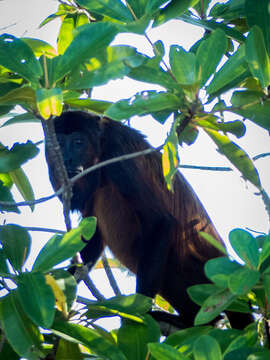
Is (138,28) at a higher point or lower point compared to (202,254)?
higher

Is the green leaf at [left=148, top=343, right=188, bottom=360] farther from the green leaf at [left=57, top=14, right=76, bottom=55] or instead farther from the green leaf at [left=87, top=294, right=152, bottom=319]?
the green leaf at [left=57, top=14, right=76, bottom=55]

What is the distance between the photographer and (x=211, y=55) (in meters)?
2.05

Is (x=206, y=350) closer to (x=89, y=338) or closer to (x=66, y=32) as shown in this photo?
(x=89, y=338)

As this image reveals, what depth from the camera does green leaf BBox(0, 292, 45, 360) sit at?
198 centimetres

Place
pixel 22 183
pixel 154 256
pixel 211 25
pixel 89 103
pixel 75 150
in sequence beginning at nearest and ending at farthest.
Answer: pixel 89 103, pixel 211 25, pixel 22 183, pixel 154 256, pixel 75 150

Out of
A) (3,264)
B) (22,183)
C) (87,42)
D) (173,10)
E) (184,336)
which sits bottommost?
(184,336)

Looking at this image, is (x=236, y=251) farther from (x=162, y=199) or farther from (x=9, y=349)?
(x=162, y=199)

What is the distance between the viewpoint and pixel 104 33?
189cm

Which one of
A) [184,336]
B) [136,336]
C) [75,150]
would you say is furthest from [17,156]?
[184,336]

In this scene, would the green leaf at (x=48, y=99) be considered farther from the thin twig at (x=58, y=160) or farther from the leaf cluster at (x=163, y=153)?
the thin twig at (x=58, y=160)

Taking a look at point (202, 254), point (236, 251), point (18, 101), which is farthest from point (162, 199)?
point (236, 251)

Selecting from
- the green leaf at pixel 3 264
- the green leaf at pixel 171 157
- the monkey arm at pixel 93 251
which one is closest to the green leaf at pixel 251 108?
the green leaf at pixel 171 157

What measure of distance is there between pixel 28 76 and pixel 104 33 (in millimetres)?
309

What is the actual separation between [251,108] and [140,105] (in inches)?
19.0
